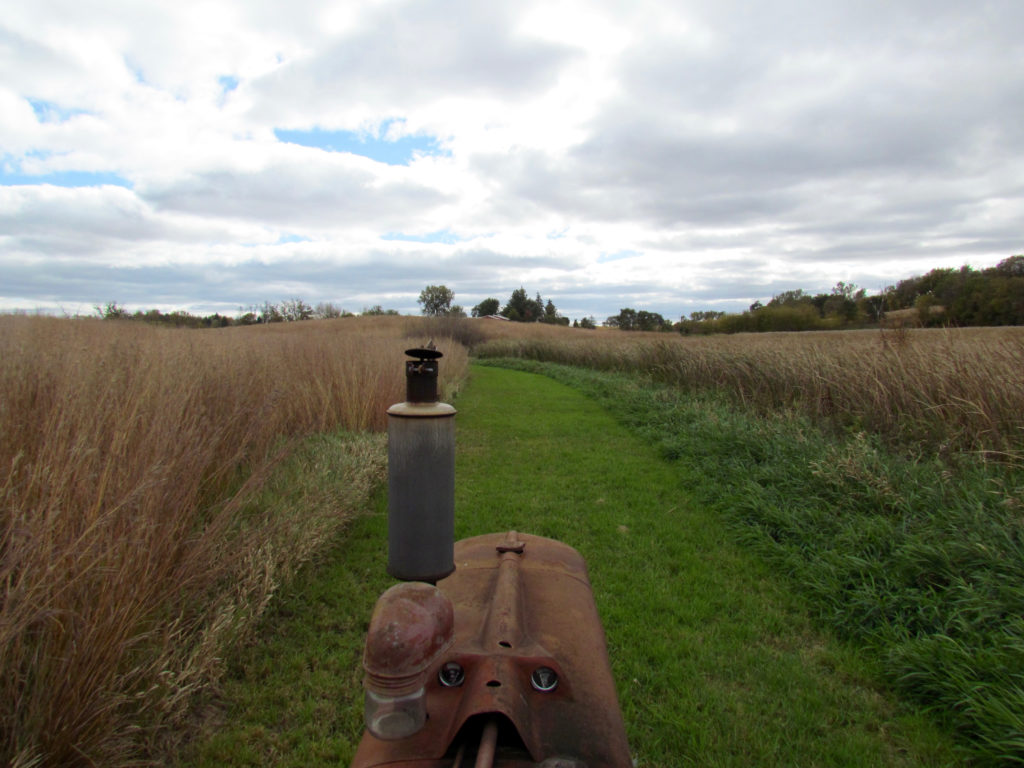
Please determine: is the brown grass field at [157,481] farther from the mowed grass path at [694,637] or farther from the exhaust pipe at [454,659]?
the mowed grass path at [694,637]

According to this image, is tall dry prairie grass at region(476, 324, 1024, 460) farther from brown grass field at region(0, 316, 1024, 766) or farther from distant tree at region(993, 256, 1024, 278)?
distant tree at region(993, 256, 1024, 278)

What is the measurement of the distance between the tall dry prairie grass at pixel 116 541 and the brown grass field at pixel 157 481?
10 mm

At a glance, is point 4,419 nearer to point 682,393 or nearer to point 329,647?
point 329,647

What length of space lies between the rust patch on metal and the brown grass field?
1.02 metres

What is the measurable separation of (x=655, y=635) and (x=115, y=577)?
270cm

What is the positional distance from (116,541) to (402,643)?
146cm

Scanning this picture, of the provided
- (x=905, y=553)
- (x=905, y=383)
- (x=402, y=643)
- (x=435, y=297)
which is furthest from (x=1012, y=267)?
(x=435, y=297)

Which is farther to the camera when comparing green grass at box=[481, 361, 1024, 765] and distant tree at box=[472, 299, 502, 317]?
distant tree at box=[472, 299, 502, 317]

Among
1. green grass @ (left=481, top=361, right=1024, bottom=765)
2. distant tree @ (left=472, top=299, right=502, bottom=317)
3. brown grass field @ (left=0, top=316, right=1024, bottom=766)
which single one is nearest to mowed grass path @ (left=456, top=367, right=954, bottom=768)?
green grass @ (left=481, top=361, right=1024, bottom=765)

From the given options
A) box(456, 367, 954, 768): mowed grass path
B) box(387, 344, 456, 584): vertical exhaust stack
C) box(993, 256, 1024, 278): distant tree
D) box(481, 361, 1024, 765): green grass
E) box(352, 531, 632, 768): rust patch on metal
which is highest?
box(993, 256, 1024, 278): distant tree

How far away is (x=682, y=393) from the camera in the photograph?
11266 millimetres

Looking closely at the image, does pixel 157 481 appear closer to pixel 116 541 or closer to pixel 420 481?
pixel 116 541

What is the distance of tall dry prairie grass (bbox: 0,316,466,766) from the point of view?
5.72 feet

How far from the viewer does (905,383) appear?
6.10 meters
